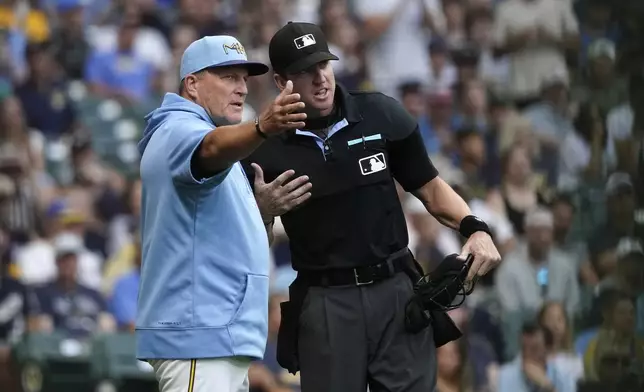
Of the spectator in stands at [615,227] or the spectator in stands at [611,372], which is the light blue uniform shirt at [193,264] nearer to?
the spectator in stands at [611,372]

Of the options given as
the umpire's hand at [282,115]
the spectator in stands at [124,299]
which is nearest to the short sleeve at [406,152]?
the umpire's hand at [282,115]

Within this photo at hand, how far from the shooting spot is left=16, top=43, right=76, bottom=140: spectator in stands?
45.5 feet

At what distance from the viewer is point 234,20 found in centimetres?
1493

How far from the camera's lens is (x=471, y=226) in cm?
600

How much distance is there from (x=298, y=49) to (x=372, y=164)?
1.90 ft

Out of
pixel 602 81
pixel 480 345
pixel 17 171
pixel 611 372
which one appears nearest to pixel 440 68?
pixel 602 81

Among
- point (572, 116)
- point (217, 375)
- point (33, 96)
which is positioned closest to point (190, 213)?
point (217, 375)

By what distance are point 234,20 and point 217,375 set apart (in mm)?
10029

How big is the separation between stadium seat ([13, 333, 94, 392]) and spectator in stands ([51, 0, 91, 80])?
475 cm

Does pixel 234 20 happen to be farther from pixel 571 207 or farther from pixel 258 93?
pixel 571 207

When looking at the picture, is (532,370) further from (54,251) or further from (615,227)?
(54,251)

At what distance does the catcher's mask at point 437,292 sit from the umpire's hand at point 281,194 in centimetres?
64

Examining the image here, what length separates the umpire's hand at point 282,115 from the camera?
4859 millimetres

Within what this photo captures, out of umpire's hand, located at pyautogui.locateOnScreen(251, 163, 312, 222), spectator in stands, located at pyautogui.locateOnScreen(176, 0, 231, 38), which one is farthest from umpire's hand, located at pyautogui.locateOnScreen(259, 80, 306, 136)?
spectator in stands, located at pyautogui.locateOnScreen(176, 0, 231, 38)
